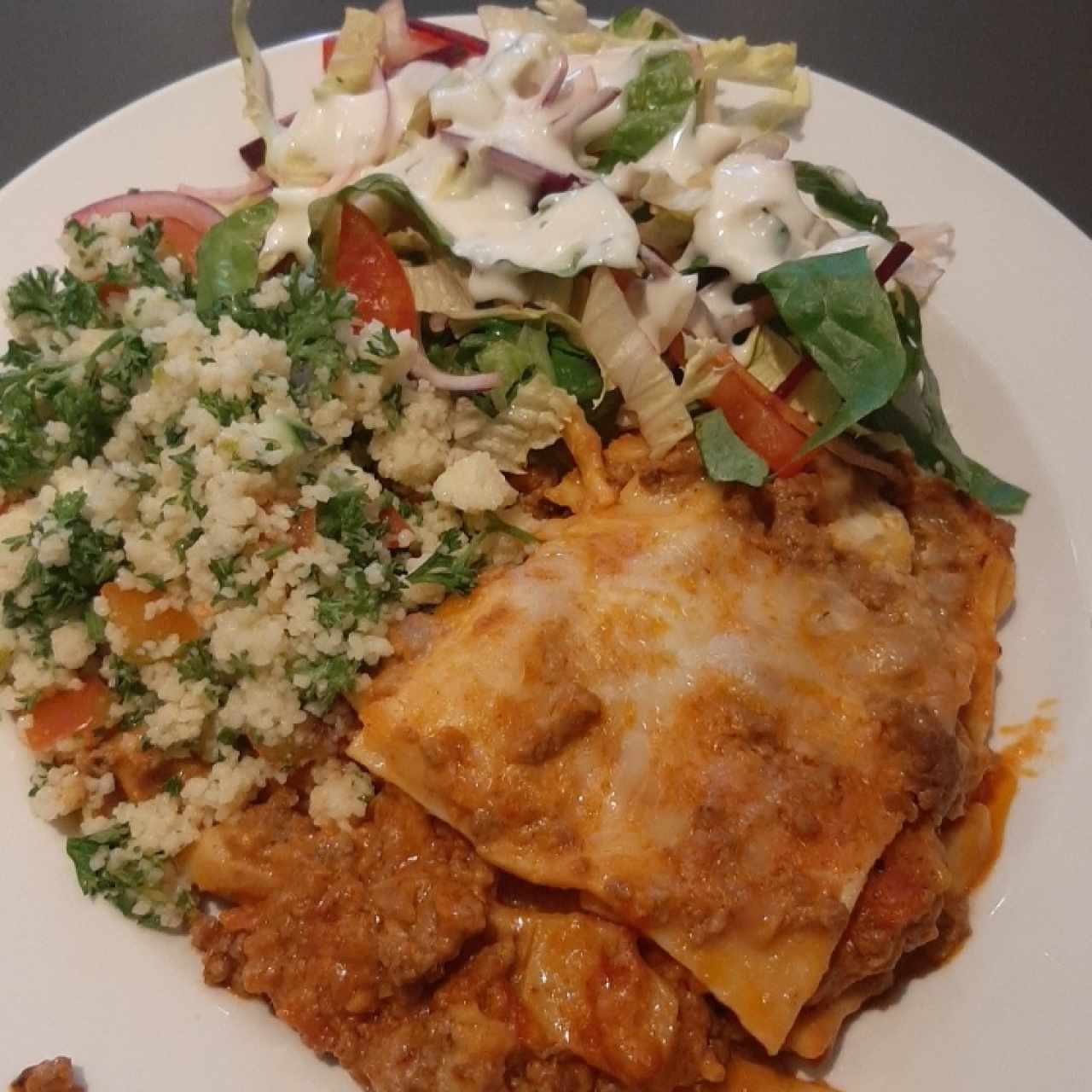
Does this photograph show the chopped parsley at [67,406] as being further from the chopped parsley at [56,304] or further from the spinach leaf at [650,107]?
the spinach leaf at [650,107]

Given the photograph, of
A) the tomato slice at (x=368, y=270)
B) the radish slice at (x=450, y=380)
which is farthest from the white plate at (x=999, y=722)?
the radish slice at (x=450, y=380)

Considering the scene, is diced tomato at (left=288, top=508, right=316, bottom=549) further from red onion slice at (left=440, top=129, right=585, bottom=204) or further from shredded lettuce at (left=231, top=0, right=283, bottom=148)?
shredded lettuce at (left=231, top=0, right=283, bottom=148)

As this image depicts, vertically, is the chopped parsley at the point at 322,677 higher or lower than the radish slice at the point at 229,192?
lower

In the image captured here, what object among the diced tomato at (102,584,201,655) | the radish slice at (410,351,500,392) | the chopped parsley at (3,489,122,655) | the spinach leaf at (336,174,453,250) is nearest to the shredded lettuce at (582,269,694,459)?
the radish slice at (410,351,500,392)

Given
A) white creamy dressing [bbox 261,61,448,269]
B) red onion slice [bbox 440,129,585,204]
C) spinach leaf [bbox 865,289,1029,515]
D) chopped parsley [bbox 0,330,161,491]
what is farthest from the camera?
white creamy dressing [bbox 261,61,448,269]

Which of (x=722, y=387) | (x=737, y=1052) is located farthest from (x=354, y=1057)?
(x=722, y=387)
